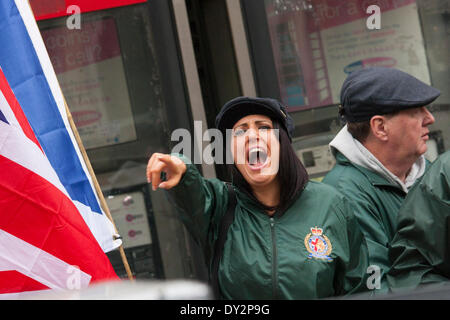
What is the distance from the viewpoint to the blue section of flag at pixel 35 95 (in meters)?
2.92

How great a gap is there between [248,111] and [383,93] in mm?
561

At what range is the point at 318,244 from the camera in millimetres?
2393

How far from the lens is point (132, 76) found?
423cm

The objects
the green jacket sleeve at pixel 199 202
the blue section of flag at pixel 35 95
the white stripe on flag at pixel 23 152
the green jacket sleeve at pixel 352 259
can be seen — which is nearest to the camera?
the green jacket sleeve at pixel 199 202

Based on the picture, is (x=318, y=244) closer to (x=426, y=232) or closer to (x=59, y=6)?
(x=426, y=232)

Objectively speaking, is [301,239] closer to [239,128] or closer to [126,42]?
[239,128]

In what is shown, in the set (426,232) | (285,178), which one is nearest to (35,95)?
(285,178)

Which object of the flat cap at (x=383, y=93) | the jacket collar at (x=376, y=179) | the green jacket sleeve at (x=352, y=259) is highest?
the flat cap at (x=383, y=93)

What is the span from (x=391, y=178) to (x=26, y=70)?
156 centimetres

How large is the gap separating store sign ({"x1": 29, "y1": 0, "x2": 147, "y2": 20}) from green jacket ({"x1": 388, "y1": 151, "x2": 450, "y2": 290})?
8.12 feet

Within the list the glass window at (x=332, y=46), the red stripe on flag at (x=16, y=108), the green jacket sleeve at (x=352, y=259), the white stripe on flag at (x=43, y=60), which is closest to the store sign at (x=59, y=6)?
the glass window at (x=332, y=46)

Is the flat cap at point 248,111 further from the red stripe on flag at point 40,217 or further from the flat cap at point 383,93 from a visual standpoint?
the red stripe on flag at point 40,217

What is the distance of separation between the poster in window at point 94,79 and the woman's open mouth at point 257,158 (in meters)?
1.84

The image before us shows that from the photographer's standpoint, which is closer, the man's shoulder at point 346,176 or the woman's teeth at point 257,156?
the woman's teeth at point 257,156
